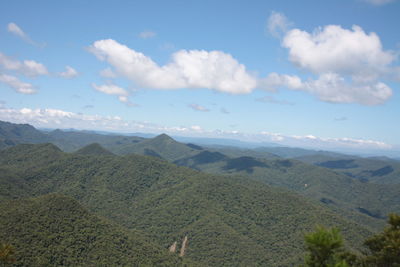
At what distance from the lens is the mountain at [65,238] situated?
8219 cm

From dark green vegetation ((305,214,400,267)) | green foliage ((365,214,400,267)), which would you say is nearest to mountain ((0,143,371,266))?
green foliage ((365,214,400,267))

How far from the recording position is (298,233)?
149375 millimetres

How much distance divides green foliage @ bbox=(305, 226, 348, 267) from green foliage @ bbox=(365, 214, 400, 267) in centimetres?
582

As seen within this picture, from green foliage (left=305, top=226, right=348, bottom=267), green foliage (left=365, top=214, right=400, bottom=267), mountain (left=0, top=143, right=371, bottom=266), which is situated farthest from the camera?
mountain (left=0, top=143, right=371, bottom=266)

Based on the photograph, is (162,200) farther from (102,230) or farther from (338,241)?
(338,241)

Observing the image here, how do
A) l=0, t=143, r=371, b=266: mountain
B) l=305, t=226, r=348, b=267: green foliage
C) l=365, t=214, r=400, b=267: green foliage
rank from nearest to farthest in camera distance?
l=305, t=226, r=348, b=267: green foliage, l=365, t=214, r=400, b=267: green foliage, l=0, t=143, r=371, b=266: mountain

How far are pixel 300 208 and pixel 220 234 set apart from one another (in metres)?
51.7

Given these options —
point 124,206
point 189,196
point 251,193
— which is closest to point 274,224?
point 251,193

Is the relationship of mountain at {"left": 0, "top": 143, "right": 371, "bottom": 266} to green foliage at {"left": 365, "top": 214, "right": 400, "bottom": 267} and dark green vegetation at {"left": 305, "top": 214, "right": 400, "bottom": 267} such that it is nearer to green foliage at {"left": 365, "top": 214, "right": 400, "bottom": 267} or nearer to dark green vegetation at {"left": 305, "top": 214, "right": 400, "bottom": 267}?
green foliage at {"left": 365, "top": 214, "right": 400, "bottom": 267}

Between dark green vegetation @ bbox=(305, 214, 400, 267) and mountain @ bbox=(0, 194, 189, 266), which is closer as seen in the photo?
dark green vegetation @ bbox=(305, 214, 400, 267)

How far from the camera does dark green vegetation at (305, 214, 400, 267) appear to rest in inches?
1134

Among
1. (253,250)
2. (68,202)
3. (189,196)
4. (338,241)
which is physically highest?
(338,241)

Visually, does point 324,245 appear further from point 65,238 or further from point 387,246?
point 65,238

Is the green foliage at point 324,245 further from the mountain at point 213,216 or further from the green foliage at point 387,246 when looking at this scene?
the mountain at point 213,216
